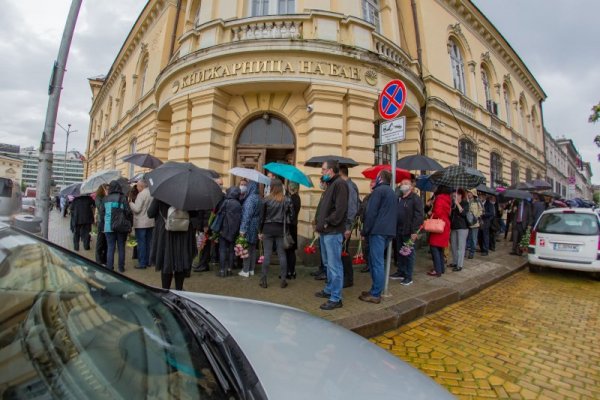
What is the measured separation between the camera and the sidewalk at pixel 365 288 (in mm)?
3564

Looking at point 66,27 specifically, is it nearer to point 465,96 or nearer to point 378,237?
point 378,237

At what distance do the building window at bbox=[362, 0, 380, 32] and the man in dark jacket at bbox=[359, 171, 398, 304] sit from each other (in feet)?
25.7

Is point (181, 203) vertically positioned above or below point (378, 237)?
above

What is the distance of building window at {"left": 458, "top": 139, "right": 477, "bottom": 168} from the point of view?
12.7 meters

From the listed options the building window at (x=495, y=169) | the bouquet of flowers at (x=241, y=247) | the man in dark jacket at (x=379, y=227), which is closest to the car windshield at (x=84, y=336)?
the man in dark jacket at (x=379, y=227)

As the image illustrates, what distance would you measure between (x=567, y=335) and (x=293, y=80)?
23.3ft

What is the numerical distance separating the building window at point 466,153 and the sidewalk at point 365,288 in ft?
24.0

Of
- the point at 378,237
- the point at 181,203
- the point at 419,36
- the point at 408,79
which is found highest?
the point at 419,36

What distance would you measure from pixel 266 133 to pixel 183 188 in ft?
17.4

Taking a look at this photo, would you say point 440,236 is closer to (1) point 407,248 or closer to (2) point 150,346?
(1) point 407,248

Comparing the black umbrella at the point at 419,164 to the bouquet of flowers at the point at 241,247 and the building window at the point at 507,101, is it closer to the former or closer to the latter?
the bouquet of flowers at the point at 241,247

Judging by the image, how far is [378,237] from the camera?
4129 mm

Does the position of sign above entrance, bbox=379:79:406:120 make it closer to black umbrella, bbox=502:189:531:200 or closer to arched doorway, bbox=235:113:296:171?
arched doorway, bbox=235:113:296:171

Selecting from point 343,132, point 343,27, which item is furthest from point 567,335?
point 343,27
